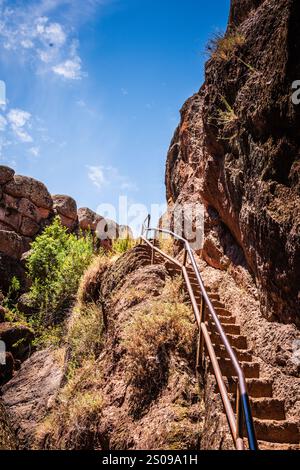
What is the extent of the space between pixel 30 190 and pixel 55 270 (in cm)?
911

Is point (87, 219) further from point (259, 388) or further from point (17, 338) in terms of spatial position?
point (259, 388)

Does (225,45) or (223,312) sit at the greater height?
(225,45)

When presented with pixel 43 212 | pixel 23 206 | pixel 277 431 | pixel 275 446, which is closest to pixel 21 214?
pixel 23 206

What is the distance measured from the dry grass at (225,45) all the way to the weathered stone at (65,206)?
55.0 ft

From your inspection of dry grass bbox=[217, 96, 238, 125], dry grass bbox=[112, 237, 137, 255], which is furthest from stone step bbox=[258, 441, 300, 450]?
dry grass bbox=[112, 237, 137, 255]

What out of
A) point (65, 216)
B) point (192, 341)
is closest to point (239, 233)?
point (192, 341)

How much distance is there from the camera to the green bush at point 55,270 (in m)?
12.8

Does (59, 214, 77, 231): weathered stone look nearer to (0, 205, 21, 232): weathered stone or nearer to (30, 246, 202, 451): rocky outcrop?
(0, 205, 21, 232): weathered stone

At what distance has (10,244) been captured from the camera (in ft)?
63.8

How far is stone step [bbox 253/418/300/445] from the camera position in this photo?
452 centimetres

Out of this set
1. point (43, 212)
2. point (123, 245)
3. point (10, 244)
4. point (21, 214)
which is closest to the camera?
point (123, 245)

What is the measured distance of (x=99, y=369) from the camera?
7.04 meters

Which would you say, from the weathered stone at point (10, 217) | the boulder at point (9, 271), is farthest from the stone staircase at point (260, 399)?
the weathered stone at point (10, 217)
